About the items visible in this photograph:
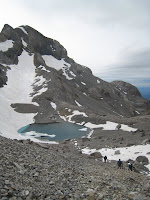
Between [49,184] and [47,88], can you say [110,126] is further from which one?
[47,88]

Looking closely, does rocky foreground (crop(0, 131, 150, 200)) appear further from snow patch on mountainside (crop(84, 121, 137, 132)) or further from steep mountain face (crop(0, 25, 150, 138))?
steep mountain face (crop(0, 25, 150, 138))

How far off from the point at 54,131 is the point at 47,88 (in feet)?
105

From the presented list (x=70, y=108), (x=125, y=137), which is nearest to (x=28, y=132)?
(x=70, y=108)

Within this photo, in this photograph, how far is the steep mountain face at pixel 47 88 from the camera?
58656 millimetres

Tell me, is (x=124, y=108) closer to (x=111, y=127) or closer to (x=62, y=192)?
(x=111, y=127)

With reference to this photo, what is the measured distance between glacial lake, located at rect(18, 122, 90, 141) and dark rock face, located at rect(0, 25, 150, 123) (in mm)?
8103

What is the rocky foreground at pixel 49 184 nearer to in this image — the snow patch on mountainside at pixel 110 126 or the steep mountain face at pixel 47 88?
the snow patch on mountainside at pixel 110 126

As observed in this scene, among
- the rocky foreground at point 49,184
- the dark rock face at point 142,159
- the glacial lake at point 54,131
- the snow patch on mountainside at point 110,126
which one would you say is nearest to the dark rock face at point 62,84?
the glacial lake at point 54,131

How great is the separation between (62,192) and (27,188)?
5.45 ft

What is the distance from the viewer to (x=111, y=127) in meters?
43.6

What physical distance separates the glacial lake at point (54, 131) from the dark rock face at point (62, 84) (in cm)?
810

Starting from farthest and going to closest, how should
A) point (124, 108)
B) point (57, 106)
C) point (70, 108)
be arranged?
point (124, 108)
point (57, 106)
point (70, 108)

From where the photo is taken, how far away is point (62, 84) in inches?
3334

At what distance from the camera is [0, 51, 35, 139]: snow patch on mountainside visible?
47.7m
